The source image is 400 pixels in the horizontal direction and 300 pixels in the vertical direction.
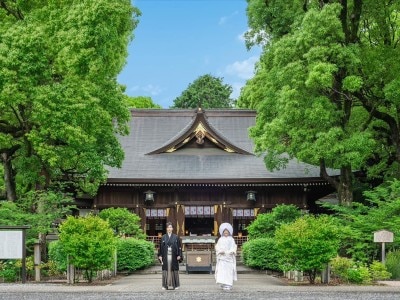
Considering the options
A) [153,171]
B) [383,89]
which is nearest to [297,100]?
[383,89]

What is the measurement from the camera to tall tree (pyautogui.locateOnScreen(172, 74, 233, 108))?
74.8 m

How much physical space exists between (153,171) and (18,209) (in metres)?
9.97

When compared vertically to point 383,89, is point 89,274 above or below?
below

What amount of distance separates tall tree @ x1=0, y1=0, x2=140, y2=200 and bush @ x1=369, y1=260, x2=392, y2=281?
392 inches

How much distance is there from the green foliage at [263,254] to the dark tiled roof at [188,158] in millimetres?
5895

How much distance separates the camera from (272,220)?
2630cm

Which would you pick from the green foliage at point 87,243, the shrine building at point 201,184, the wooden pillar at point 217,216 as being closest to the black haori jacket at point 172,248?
the green foliage at point 87,243

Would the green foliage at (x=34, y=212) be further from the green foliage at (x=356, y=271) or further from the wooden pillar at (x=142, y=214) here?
the green foliage at (x=356, y=271)

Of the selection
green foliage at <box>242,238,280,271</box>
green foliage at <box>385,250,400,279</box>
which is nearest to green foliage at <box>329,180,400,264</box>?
green foliage at <box>385,250,400,279</box>

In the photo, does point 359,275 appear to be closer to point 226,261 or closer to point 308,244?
point 308,244

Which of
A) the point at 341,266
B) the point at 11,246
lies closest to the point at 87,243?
the point at 11,246

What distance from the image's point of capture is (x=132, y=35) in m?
27.6

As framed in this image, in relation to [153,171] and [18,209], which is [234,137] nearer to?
[153,171]

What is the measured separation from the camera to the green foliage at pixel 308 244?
1797 centimetres
